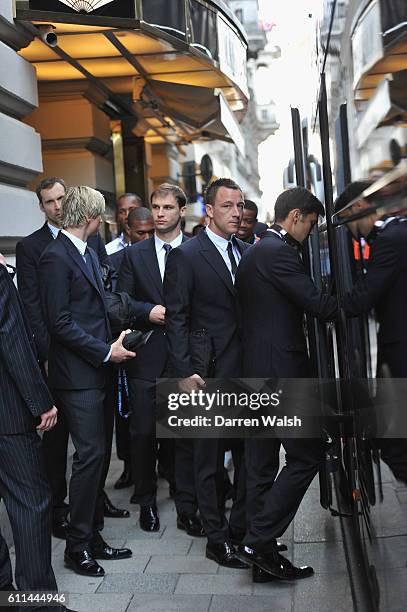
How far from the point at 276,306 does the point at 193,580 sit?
1.41 m

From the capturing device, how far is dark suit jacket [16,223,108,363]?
5.70m

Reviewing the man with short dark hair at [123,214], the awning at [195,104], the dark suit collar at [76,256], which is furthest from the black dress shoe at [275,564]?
the awning at [195,104]

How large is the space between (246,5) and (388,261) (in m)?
59.4

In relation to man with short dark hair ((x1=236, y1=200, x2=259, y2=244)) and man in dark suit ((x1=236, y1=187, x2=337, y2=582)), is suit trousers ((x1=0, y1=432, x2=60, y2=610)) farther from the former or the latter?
man with short dark hair ((x1=236, y1=200, x2=259, y2=244))

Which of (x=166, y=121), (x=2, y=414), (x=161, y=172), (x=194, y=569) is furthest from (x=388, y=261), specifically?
A: (x=161, y=172)

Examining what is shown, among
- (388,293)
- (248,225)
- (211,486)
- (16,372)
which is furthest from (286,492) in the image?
(248,225)

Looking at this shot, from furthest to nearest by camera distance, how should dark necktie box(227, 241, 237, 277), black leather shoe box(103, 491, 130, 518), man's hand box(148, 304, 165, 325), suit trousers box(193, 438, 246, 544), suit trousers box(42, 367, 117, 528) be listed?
black leather shoe box(103, 491, 130, 518), man's hand box(148, 304, 165, 325), suit trousers box(42, 367, 117, 528), dark necktie box(227, 241, 237, 277), suit trousers box(193, 438, 246, 544)

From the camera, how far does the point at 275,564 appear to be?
15.8ft

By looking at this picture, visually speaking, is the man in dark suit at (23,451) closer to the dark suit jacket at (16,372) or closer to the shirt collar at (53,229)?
the dark suit jacket at (16,372)

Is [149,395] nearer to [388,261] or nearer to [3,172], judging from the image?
[3,172]

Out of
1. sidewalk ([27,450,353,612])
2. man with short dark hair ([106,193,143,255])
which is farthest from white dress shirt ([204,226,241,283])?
man with short dark hair ([106,193,143,255])

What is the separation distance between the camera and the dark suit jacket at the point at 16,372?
13.0ft

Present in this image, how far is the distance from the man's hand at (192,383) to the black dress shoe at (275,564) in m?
0.79

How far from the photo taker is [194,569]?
514 centimetres
